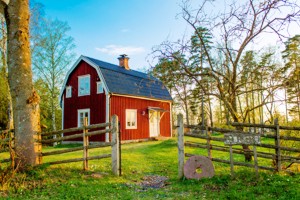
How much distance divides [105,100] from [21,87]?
10.7 metres

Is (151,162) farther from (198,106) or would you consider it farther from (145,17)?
(198,106)

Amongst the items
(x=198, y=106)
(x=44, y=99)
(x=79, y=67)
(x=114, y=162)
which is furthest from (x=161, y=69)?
(x=198, y=106)

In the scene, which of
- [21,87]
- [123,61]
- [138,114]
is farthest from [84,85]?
[21,87]

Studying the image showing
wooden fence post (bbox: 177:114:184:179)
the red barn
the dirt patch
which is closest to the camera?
the dirt patch

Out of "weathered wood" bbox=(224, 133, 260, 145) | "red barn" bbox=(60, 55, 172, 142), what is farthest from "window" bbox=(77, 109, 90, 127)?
"weathered wood" bbox=(224, 133, 260, 145)

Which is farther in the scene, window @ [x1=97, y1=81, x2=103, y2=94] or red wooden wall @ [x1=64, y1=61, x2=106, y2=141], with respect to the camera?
window @ [x1=97, y1=81, x2=103, y2=94]

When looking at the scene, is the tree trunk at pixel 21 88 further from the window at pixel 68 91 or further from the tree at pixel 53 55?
the tree at pixel 53 55

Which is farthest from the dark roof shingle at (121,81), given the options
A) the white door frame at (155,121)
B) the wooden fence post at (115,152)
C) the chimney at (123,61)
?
the wooden fence post at (115,152)

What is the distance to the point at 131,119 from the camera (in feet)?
62.7

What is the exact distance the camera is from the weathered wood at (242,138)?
6238 mm

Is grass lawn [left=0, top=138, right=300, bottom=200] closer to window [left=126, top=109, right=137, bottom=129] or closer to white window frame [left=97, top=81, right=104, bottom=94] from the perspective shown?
white window frame [left=97, top=81, right=104, bottom=94]

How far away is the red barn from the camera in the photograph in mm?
17594

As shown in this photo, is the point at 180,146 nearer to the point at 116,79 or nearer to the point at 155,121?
the point at 116,79

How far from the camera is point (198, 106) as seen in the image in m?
37.1
